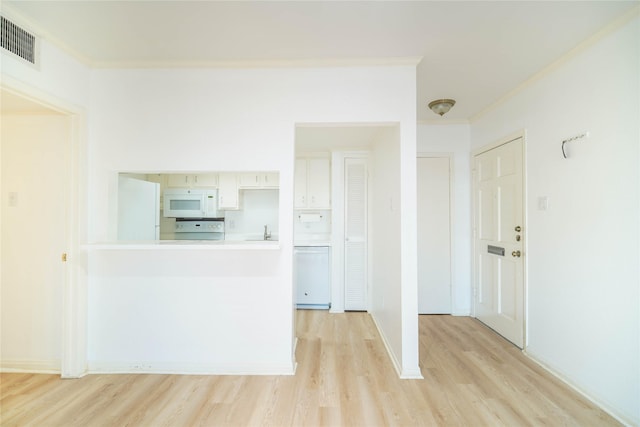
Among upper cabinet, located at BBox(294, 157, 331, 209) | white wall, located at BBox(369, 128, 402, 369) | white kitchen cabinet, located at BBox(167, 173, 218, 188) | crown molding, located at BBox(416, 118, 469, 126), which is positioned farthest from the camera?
upper cabinet, located at BBox(294, 157, 331, 209)

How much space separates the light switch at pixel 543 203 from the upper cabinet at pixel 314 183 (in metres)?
2.40

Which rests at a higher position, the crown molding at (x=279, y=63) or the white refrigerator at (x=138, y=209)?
the crown molding at (x=279, y=63)

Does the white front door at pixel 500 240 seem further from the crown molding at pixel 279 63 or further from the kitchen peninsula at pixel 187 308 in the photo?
the kitchen peninsula at pixel 187 308

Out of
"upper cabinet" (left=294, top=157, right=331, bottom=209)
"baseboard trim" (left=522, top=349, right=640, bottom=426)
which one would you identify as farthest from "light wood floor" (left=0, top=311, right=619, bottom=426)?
"upper cabinet" (left=294, top=157, right=331, bottom=209)

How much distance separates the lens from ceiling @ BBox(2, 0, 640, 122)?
155 centimetres

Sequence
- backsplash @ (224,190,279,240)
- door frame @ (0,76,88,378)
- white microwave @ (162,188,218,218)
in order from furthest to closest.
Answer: backsplash @ (224,190,279,240) < white microwave @ (162,188,218,218) < door frame @ (0,76,88,378)

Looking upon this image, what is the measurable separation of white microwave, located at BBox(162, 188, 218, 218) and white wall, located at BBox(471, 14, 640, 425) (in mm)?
3109

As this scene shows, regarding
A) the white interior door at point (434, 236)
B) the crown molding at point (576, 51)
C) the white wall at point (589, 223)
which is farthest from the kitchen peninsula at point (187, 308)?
the crown molding at point (576, 51)

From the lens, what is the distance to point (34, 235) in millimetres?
2125

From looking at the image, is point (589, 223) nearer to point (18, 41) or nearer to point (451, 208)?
point (451, 208)

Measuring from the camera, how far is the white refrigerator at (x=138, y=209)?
87.7 inches

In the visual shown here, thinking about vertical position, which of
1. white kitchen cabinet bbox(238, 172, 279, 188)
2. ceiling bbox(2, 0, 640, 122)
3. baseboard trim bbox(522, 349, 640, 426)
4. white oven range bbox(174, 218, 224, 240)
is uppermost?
ceiling bbox(2, 0, 640, 122)

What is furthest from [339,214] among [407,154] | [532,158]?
[532,158]

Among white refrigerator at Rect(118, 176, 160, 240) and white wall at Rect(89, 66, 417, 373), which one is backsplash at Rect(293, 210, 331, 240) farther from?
white refrigerator at Rect(118, 176, 160, 240)
